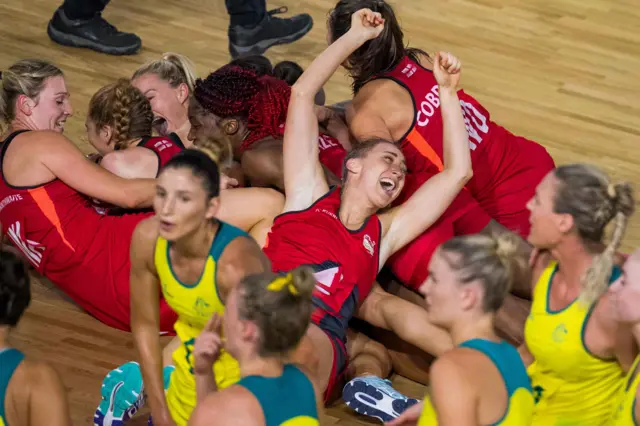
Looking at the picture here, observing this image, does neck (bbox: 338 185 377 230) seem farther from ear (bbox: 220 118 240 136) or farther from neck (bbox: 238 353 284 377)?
neck (bbox: 238 353 284 377)

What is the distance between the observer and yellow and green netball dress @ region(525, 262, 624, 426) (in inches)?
122

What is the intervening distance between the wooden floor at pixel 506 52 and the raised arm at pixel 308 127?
159 centimetres

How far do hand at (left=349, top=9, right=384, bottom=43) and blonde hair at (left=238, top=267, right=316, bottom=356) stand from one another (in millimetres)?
1623

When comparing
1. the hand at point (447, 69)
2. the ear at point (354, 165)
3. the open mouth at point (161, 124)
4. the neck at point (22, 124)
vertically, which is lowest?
the open mouth at point (161, 124)

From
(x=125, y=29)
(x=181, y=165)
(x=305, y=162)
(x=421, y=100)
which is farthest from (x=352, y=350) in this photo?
(x=125, y=29)

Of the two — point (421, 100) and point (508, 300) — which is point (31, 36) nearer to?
point (421, 100)

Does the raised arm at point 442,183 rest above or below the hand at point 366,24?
below

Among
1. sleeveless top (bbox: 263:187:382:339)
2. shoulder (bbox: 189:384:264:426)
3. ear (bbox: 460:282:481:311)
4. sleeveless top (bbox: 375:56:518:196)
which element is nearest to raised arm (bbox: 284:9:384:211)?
sleeveless top (bbox: 263:187:382:339)

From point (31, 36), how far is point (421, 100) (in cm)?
299

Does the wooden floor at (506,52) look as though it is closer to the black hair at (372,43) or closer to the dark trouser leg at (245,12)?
the dark trouser leg at (245,12)

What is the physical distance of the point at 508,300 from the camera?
13.4 feet

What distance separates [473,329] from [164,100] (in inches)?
92.8

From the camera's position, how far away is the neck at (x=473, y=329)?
8.90 feet

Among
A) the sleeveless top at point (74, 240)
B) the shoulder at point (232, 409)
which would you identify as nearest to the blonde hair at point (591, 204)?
the shoulder at point (232, 409)
